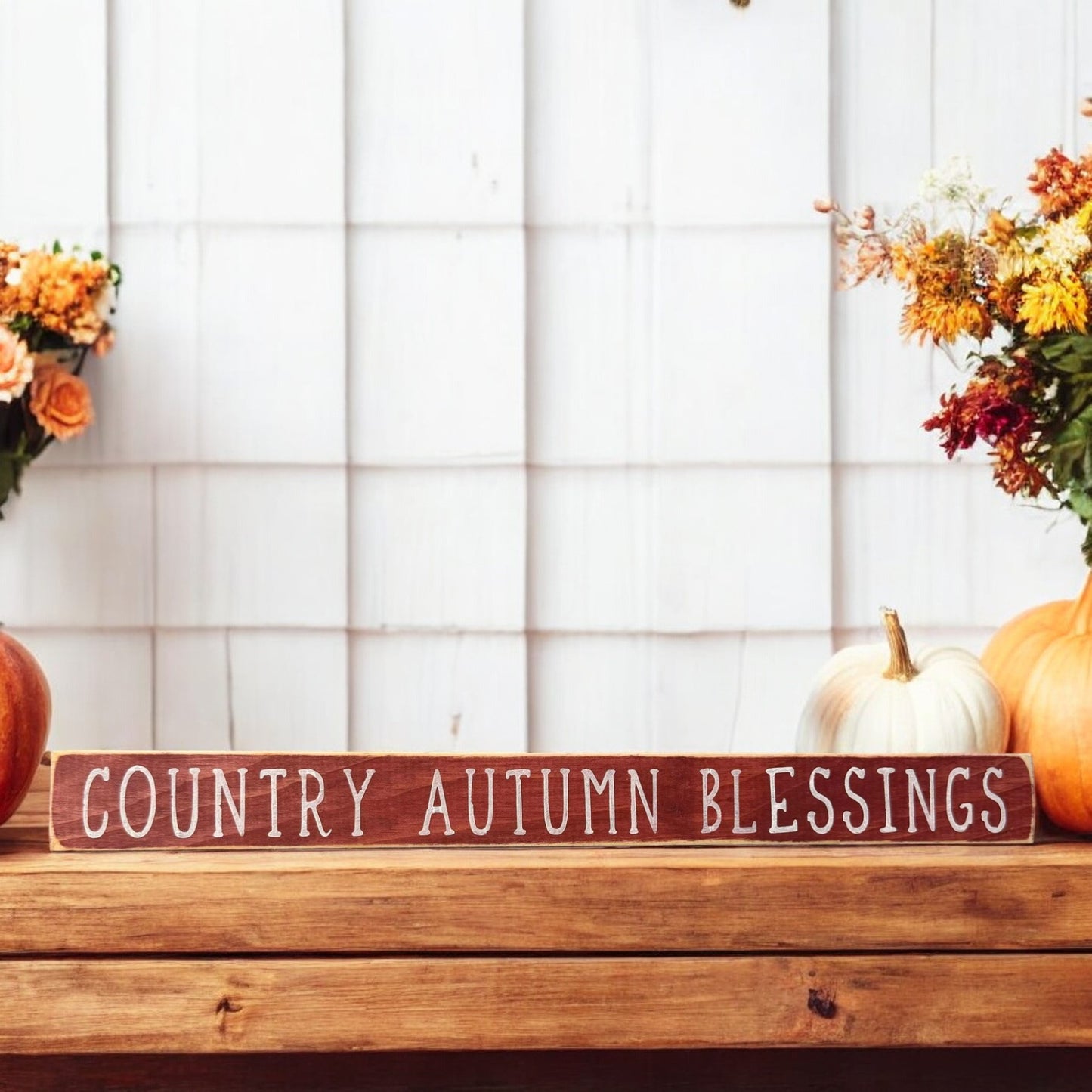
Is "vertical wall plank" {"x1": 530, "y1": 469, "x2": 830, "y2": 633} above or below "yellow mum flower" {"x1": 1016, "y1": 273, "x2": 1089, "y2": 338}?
below

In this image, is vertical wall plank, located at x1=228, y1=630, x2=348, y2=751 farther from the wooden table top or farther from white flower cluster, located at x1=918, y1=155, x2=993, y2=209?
white flower cluster, located at x1=918, y1=155, x2=993, y2=209

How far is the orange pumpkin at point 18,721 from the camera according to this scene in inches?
36.3

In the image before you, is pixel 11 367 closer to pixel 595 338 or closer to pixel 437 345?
pixel 437 345

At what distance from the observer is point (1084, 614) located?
1.01 m

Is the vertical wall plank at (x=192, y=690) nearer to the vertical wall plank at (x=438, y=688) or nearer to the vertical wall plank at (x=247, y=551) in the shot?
the vertical wall plank at (x=247, y=551)

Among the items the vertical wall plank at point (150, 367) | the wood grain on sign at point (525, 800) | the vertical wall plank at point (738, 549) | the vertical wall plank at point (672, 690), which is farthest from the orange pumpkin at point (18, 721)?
the vertical wall plank at point (738, 549)

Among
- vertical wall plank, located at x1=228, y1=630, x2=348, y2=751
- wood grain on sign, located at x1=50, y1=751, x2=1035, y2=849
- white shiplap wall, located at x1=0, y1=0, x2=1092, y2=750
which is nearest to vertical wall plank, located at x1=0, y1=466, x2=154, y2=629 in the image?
white shiplap wall, located at x1=0, y1=0, x2=1092, y2=750

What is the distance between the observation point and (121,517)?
1269mm

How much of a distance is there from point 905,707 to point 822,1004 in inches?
10.4

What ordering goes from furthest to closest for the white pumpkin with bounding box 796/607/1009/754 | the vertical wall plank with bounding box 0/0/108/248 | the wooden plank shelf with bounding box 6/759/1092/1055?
1. the vertical wall plank with bounding box 0/0/108/248
2. the white pumpkin with bounding box 796/607/1009/754
3. the wooden plank shelf with bounding box 6/759/1092/1055

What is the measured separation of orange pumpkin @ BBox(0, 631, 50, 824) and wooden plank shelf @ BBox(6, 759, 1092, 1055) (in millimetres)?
80

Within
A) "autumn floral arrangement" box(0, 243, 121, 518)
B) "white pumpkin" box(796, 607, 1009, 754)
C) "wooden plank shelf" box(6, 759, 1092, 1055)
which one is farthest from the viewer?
"autumn floral arrangement" box(0, 243, 121, 518)

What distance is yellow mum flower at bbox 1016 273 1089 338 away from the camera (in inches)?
35.6

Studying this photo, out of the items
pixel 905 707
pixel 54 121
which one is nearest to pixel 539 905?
pixel 905 707
